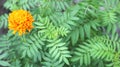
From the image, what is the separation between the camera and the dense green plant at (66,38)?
157 centimetres

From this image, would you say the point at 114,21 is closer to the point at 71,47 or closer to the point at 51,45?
the point at 71,47

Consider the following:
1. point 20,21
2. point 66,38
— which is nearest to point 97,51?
point 66,38

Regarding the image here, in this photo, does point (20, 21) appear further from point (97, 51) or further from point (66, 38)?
point (97, 51)

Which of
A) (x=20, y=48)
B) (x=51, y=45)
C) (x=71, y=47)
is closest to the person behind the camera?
(x=51, y=45)

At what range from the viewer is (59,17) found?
165cm

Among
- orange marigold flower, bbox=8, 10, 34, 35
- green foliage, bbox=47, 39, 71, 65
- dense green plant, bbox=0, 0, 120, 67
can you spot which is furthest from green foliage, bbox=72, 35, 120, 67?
orange marigold flower, bbox=8, 10, 34, 35

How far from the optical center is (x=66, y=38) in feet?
5.55

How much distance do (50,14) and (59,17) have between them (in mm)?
94

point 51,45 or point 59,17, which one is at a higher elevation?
point 59,17

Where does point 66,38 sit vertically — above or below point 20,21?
below

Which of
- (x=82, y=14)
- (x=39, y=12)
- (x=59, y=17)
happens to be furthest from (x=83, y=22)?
(x=39, y=12)

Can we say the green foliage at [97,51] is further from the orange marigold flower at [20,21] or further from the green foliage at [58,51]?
the orange marigold flower at [20,21]

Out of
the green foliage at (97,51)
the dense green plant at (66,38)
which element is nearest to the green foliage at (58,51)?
the dense green plant at (66,38)

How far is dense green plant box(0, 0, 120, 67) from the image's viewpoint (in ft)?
5.15
